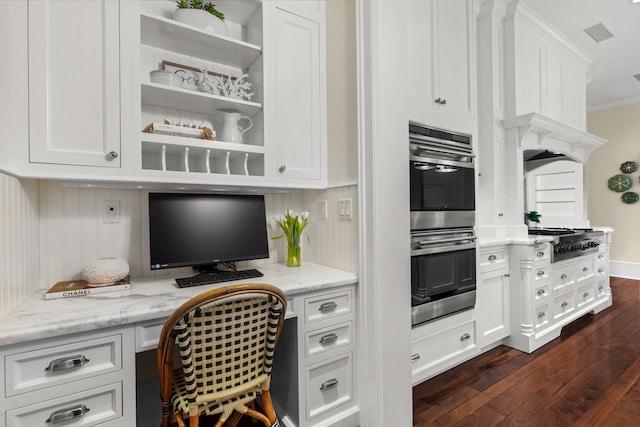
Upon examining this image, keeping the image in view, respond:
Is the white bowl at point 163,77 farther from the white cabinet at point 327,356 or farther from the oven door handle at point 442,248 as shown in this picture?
the oven door handle at point 442,248

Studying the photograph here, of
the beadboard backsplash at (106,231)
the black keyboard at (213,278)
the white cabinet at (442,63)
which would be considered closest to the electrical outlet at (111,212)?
the beadboard backsplash at (106,231)

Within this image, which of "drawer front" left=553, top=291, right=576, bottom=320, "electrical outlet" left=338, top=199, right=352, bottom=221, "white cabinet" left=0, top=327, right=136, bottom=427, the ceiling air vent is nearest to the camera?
"white cabinet" left=0, top=327, right=136, bottom=427

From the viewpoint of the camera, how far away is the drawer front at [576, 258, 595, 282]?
3.38m

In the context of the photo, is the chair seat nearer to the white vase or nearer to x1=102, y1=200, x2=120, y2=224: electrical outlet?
x1=102, y1=200, x2=120, y2=224: electrical outlet

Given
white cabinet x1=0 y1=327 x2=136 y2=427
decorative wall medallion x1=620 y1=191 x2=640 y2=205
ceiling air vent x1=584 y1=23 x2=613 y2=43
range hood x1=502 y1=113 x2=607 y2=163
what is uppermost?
ceiling air vent x1=584 y1=23 x2=613 y2=43

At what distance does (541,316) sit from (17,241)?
365cm

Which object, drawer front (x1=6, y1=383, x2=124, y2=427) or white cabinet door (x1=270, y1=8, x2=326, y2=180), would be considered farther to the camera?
white cabinet door (x1=270, y1=8, x2=326, y2=180)

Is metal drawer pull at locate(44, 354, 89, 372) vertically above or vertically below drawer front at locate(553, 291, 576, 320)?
above

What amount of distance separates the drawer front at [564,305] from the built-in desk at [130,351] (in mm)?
2472

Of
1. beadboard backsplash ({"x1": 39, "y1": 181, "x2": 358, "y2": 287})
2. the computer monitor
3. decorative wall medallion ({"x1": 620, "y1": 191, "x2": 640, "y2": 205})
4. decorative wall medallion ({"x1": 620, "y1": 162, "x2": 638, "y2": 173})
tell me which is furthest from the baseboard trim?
the computer monitor

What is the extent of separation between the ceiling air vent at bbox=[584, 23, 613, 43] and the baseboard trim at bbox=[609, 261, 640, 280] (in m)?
3.97

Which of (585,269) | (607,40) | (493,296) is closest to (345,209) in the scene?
(493,296)

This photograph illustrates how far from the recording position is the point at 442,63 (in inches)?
88.1

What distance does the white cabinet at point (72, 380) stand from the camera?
0.99m
